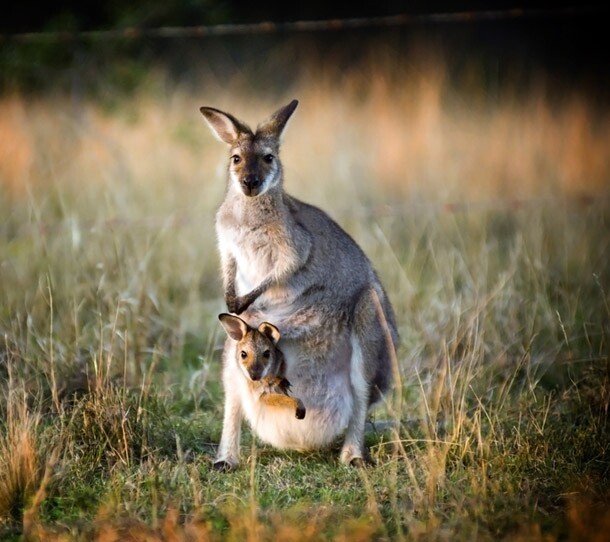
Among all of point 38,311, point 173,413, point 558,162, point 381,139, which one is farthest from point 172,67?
point 173,413

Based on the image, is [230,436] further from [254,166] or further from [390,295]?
[390,295]

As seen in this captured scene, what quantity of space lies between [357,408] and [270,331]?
1.71 feet

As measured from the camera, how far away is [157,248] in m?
6.71

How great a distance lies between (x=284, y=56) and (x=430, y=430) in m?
8.83

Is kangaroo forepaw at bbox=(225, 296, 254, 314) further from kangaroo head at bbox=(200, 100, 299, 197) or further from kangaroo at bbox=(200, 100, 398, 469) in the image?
kangaroo head at bbox=(200, 100, 299, 197)

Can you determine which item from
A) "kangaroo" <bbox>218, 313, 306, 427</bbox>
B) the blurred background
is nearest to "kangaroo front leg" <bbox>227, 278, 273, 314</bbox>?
"kangaroo" <bbox>218, 313, 306, 427</bbox>

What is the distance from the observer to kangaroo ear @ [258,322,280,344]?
403 cm

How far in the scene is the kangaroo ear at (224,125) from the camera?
14.5 feet

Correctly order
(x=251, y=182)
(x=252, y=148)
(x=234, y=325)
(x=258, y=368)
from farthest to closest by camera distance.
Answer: (x=252, y=148) → (x=251, y=182) → (x=234, y=325) → (x=258, y=368)

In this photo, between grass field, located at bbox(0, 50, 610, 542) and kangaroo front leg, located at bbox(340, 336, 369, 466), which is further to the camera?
kangaroo front leg, located at bbox(340, 336, 369, 466)

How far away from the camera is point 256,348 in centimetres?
402

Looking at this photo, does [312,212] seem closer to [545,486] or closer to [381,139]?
[545,486]

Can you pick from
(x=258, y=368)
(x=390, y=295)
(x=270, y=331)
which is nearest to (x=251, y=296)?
(x=270, y=331)

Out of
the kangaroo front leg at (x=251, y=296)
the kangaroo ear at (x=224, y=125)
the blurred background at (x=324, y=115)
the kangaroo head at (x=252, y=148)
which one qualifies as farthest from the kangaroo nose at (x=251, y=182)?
the blurred background at (x=324, y=115)
